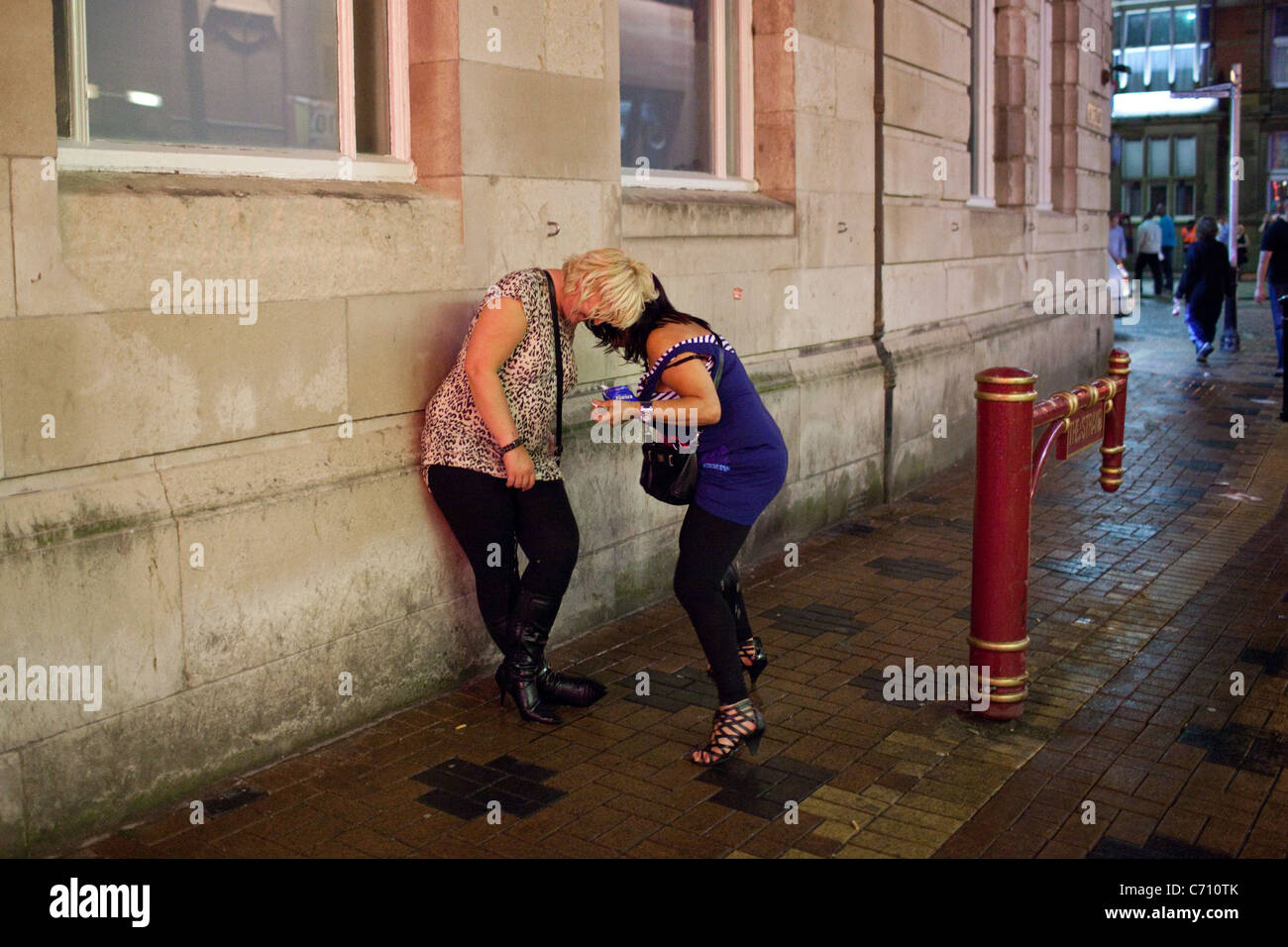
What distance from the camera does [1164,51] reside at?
137 feet

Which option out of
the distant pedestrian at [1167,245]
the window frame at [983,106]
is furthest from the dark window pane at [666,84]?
the distant pedestrian at [1167,245]

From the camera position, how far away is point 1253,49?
130ft

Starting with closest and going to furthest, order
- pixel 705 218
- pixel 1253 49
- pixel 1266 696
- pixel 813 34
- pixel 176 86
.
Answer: pixel 176 86 → pixel 1266 696 → pixel 705 218 → pixel 813 34 → pixel 1253 49

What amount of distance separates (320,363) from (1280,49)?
41.4 m

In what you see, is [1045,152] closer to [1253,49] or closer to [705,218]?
[705,218]

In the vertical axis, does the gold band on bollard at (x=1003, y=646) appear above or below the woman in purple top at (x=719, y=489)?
below

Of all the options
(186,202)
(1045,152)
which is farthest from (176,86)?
(1045,152)

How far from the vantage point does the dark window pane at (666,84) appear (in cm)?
722

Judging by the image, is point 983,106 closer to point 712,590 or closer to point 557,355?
point 557,355

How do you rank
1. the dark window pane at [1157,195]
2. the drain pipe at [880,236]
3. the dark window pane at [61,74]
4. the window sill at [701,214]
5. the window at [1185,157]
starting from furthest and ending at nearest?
the dark window pane at [1157,195]
the window at [1185,157]
the drain pipe at [880,236]
the window sill at [701,214]
the dark window pane at [61,74]

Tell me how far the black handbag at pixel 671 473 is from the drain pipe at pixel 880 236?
4547mm

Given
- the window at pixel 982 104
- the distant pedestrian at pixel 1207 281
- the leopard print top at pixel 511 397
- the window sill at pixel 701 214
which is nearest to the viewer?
the leopard print top at pixel 511 397

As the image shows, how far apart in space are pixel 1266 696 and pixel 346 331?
12.7ft

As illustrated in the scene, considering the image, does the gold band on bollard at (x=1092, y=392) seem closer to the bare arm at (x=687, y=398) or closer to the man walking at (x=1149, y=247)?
the bare arm at (x=687, y=398)
